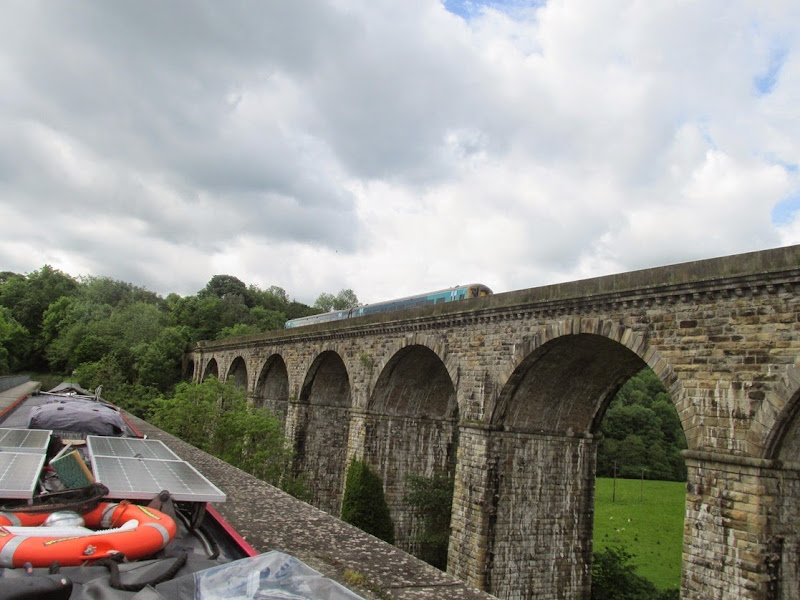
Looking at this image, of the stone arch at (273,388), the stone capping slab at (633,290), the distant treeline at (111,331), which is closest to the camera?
the stone capping slab at (633,290)

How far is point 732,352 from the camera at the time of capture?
8.84m

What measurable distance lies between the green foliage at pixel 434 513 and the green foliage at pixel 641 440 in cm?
2431

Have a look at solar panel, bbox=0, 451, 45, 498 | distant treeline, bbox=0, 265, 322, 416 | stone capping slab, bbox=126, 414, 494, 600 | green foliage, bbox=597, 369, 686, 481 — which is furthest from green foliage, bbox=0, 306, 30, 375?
stone capping slab, bbox=126, 414, 494, 600

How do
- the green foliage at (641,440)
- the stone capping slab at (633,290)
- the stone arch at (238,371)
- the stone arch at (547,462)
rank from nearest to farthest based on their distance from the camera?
the stone capping slab at (633,290)
the stone arch at (547,462)
the stone arch at (238,371)
the green foliage at (641,440)

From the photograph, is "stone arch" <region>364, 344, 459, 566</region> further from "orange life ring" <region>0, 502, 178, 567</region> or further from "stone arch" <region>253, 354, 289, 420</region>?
"orange life ring" <region>0, 502, 178, 567</region>

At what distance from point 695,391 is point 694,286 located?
160 centimetres

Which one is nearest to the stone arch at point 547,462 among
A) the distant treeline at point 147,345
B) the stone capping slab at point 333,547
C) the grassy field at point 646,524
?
the grassy field at point 646,524

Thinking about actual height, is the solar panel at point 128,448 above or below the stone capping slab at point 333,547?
above

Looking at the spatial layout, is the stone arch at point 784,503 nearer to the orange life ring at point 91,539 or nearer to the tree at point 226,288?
the orange life ring at point 91,539

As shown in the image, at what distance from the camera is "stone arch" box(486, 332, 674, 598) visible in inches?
504

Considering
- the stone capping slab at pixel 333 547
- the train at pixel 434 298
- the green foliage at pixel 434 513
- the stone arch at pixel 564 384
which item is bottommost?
the green foliage at pixel 434 513

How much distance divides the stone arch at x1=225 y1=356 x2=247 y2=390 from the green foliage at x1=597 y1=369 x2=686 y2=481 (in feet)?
74.3

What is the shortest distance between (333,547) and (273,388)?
25362mm

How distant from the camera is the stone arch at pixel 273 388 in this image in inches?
1086
